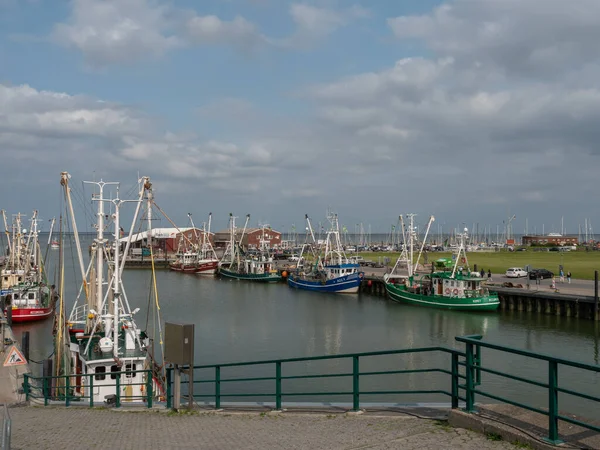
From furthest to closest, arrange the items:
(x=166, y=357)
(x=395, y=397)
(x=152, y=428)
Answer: (x=395, y=397)
(x=166, y=357)
(x=152, y=428)

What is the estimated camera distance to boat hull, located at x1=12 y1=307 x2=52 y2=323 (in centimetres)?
4867

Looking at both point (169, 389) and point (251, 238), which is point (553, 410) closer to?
point (169, 389)

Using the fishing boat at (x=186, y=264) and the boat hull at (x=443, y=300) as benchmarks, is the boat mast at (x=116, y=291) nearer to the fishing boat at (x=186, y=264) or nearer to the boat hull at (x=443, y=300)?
the boat hull at (x=443, y=300)

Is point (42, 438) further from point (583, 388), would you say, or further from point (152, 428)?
point (583, 388)

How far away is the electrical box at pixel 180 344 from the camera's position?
11.5 m

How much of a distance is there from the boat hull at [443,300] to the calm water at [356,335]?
2.53ft

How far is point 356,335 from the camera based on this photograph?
43156 millimetres

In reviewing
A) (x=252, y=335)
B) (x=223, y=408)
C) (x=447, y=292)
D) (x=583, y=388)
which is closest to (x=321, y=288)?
(x=447, y=292)

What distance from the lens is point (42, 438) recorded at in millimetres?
Result: 11062

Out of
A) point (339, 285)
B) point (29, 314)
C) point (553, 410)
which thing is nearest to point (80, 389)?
point (553, 410)

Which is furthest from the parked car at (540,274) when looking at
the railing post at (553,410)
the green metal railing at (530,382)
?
the railing post at (553,410)

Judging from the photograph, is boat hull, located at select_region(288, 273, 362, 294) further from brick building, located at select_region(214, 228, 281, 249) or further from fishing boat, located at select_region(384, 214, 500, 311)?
brick building, located at select_region(214, 228, 281, 249)

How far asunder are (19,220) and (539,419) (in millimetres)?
67685

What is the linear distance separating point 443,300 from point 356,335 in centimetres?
1548
